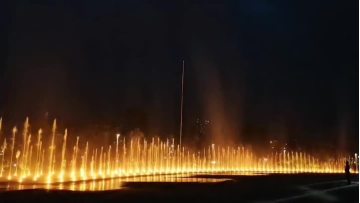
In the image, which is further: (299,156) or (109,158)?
(299,156)

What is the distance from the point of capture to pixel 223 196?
14.2 metres

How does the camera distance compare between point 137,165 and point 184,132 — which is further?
point 184,132

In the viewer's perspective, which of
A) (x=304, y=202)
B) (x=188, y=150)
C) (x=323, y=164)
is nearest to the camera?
(x=304, y=202)

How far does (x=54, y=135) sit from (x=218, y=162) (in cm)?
2623

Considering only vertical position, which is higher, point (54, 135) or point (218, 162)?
point (54, 135)

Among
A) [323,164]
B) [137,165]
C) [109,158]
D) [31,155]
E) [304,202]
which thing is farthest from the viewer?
[323,164]

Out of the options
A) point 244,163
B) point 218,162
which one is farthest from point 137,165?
point 244,163

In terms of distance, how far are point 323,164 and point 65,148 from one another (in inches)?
2153

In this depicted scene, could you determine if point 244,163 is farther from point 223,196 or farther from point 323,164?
point 223,196

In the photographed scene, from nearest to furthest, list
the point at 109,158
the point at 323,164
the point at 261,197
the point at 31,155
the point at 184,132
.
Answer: the point at 261,197 < the point at 31,155 < the point at 109,158 < the point at 184,132 < the point at 323,164

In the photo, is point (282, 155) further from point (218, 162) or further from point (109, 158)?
point (109, 158)

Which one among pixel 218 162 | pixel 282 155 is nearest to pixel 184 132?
pixel 218 162

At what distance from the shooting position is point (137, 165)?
43.2 m

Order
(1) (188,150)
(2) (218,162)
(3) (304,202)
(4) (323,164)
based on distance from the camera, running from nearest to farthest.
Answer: (3) (304,202) < (2) (218,162) < (1) (188,150) < (4) (323,164)
